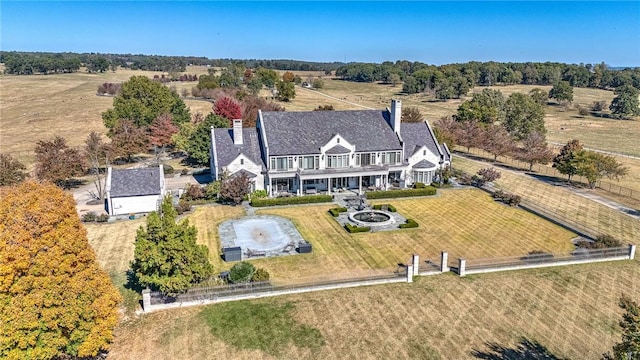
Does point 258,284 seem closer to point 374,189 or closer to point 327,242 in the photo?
point 327,242

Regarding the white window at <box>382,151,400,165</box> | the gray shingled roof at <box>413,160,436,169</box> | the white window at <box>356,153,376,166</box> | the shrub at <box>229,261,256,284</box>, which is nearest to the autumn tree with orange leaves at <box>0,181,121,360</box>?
the shrub at <box>229,261,256,284</box>

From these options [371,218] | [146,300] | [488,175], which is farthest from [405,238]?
[146,300]

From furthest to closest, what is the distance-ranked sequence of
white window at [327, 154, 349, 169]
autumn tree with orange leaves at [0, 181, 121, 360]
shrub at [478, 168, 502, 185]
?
shrub at [478, 168, 502, 185] → white window at [327, 154, 349, 169] → autumn tree with orange leaves at [0, 181, 121, 360]

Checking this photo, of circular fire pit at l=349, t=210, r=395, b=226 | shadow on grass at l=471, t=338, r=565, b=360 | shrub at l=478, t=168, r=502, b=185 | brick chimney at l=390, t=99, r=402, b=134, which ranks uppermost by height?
brick chimney at l=390, t=99, r=402, b=134

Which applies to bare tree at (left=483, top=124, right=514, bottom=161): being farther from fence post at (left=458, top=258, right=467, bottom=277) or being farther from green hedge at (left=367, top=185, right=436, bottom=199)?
fence post at (left=458, top=258, right=467, bottom=277)

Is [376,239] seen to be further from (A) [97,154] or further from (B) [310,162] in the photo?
(A) [97,154]
